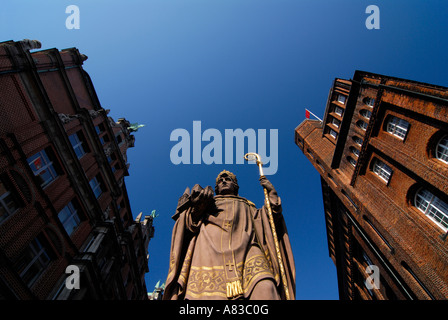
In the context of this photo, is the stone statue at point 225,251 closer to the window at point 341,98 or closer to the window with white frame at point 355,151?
the window with white frame at point 355,151

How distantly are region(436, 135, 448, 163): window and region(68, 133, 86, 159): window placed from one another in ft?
93.0

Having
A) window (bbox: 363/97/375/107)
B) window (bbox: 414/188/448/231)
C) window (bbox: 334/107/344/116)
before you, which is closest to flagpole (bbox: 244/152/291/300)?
window (bbox: 414/188/448/231)

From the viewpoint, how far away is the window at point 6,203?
12812 mm

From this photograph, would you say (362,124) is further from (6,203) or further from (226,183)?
(6,203)

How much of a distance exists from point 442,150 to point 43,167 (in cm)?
2792

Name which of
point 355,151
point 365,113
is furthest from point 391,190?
point 365,113

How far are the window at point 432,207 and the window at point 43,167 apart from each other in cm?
2670

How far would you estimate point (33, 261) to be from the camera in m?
14.1

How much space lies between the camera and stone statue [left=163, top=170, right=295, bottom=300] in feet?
14.2

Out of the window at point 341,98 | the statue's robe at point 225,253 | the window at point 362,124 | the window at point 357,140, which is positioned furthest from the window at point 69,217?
the window at point 341,98

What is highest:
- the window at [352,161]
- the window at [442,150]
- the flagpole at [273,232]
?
the flagpole at [273,232]

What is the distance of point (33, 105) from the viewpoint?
54.7ft
